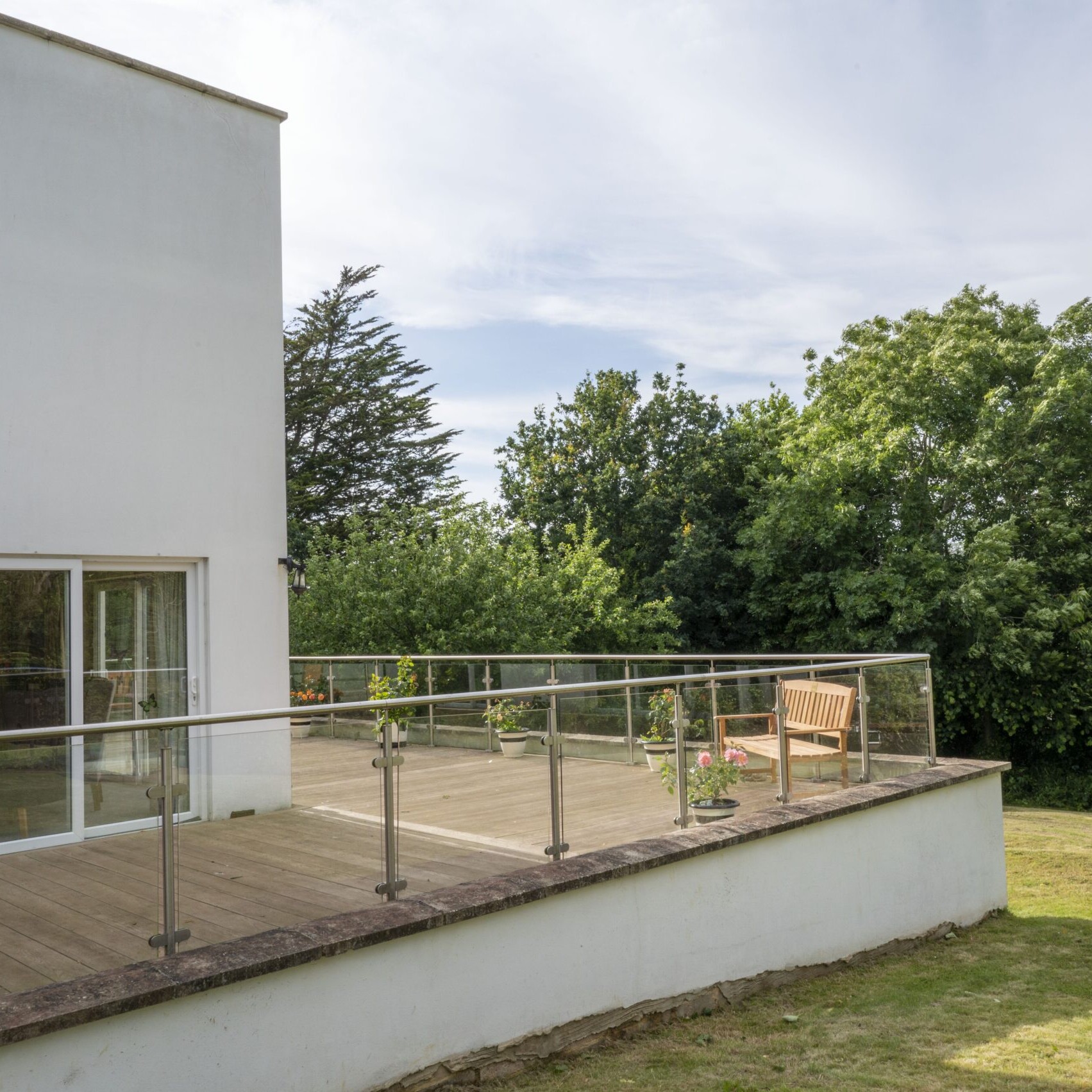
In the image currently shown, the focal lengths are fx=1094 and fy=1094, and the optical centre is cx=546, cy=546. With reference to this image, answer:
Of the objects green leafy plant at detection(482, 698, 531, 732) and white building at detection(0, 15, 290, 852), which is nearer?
green leafy plant at detection(482, 698, 531, 732)

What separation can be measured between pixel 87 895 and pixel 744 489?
981 inches

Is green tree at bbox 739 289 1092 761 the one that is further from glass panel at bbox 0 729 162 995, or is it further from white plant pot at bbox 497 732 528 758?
glass panel at bbox 0 729 162 995

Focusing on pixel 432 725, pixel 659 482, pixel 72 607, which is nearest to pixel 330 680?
pixel 72 607

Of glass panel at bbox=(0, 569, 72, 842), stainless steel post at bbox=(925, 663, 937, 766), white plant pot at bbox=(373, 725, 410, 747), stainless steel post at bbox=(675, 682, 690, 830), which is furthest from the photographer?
stainless steel post at bbox=(925, 663, 937, 766)

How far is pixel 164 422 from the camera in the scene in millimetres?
7652

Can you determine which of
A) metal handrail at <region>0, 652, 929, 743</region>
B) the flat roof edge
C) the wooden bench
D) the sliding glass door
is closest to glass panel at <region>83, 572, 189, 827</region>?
the sliding glass door

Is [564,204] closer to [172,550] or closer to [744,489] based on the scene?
[744,489]

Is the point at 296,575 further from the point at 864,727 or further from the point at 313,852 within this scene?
the point at 313,852

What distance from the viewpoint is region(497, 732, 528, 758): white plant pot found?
18.5 feet

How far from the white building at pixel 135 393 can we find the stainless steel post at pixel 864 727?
13.9ft

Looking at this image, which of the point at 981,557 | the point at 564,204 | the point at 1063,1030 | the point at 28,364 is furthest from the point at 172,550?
the point at 981,557

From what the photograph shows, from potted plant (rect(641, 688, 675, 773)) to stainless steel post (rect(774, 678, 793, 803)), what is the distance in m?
1.00

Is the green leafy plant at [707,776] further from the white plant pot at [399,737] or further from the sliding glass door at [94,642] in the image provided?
the sliding glass door at [94,642]

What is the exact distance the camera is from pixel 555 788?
5680 mm
